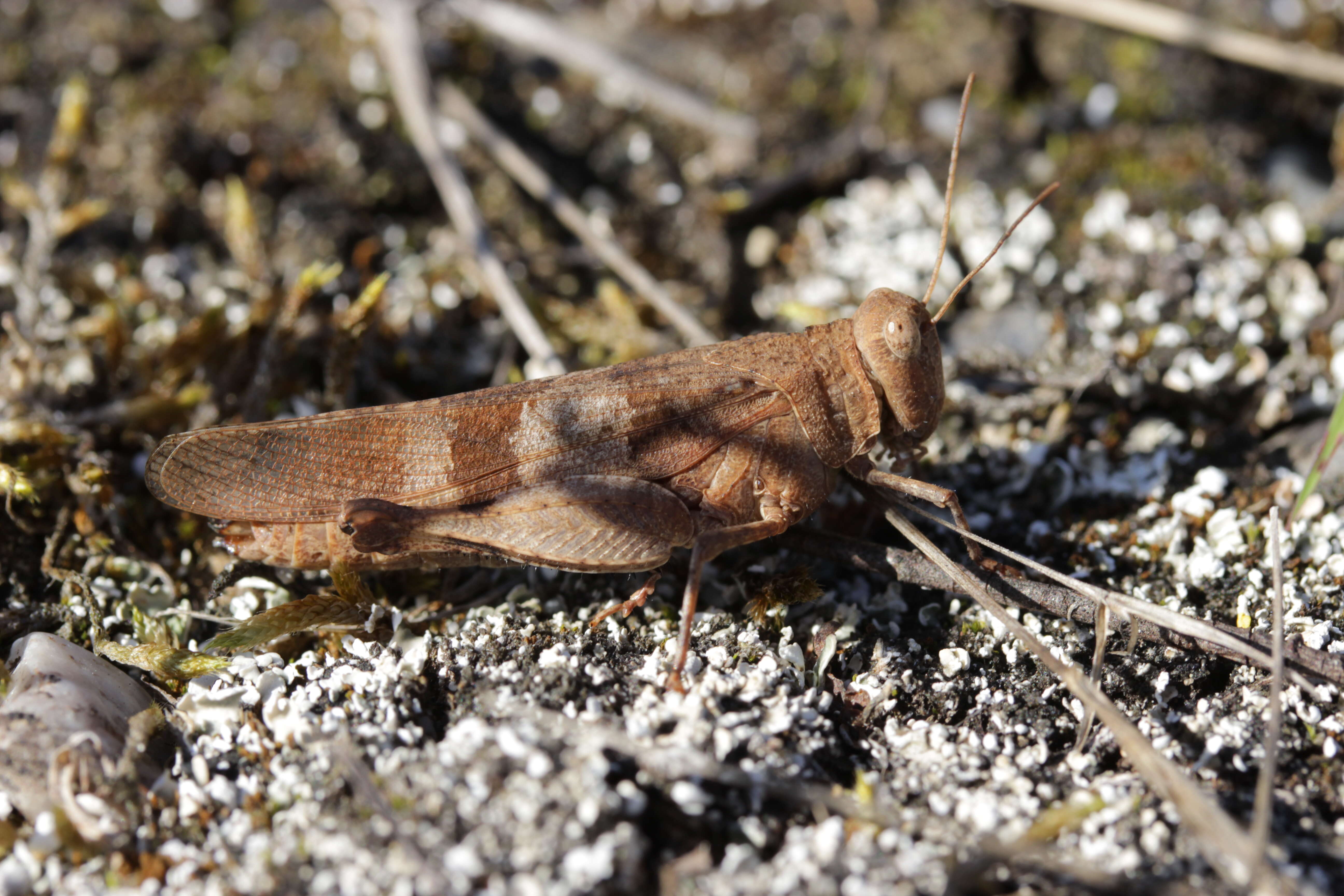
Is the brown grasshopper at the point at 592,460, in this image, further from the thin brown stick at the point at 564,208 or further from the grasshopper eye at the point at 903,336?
the thin brown stick at the point at 564,208

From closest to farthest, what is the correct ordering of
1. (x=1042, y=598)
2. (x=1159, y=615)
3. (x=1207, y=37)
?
1. (x=1159, y=615)
2. (x=1042, y=598)
3. (x=1207, y=37)

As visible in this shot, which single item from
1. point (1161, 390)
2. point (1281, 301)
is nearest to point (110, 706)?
point (1161, 390)

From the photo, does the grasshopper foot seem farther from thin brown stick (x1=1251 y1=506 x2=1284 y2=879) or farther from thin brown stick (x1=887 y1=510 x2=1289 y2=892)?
thin brown stick (x1=1251 y1=506 x2=1284 y2=879)

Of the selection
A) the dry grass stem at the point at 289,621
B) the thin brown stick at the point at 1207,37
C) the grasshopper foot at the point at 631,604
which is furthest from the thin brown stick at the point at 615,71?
the dry grass stem at the point at 289,621

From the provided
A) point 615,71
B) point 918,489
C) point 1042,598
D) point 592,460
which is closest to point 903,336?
point 918,489

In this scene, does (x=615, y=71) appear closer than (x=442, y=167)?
No

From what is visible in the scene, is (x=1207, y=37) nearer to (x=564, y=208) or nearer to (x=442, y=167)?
(x=564, y=208)
